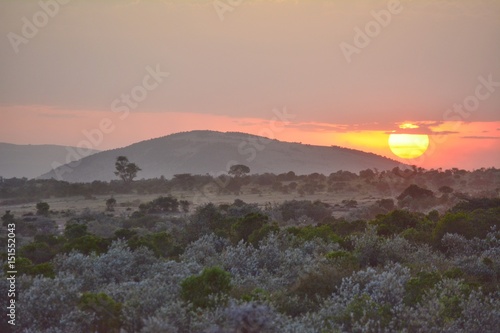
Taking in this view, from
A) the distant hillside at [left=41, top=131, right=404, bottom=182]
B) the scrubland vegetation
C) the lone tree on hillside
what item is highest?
the distant hillside at [left=41, top=131, right=404, bottom=182]

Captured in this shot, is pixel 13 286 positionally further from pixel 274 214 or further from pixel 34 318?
pixel 274 214

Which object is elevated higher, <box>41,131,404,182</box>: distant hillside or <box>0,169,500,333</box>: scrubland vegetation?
<box>41,131,404,182</box>: distant hillside

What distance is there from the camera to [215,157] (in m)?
162

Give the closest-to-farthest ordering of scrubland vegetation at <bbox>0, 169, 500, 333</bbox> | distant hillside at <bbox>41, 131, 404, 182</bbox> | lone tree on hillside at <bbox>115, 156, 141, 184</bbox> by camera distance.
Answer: scrubland vegetation at <bbox>0, 169, 500, 333</bbox>
lone tree on hillside at <bbox>115, 156, 141, 184</bbox>
distant hillside at <bbox>41, 131, 404, 182</bbox>

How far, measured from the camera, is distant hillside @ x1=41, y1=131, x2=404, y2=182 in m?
161

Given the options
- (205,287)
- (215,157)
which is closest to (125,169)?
(205,287)

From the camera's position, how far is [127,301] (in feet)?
28.7

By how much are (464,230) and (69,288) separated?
37.1 feet

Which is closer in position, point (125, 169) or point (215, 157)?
point (125, 169)

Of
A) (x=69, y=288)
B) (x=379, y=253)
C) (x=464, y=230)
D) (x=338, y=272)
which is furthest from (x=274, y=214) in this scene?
(x=69, y=288)

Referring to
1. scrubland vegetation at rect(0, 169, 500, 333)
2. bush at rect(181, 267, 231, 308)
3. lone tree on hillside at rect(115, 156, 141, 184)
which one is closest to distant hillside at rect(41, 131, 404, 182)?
lone tree on hillside at rect(115, 156, 141, 184)

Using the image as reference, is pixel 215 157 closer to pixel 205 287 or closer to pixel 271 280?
pixel 271 280

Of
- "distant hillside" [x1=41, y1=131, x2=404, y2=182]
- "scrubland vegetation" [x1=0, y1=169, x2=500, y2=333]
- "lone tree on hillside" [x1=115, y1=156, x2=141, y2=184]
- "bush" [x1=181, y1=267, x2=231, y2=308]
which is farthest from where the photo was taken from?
"distant hillside" [x1=41, y1=131, x2=404, y2=182]

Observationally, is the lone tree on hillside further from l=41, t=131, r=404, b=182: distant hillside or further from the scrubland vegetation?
l=41, t=131, r=404, b=182: distant hillside
